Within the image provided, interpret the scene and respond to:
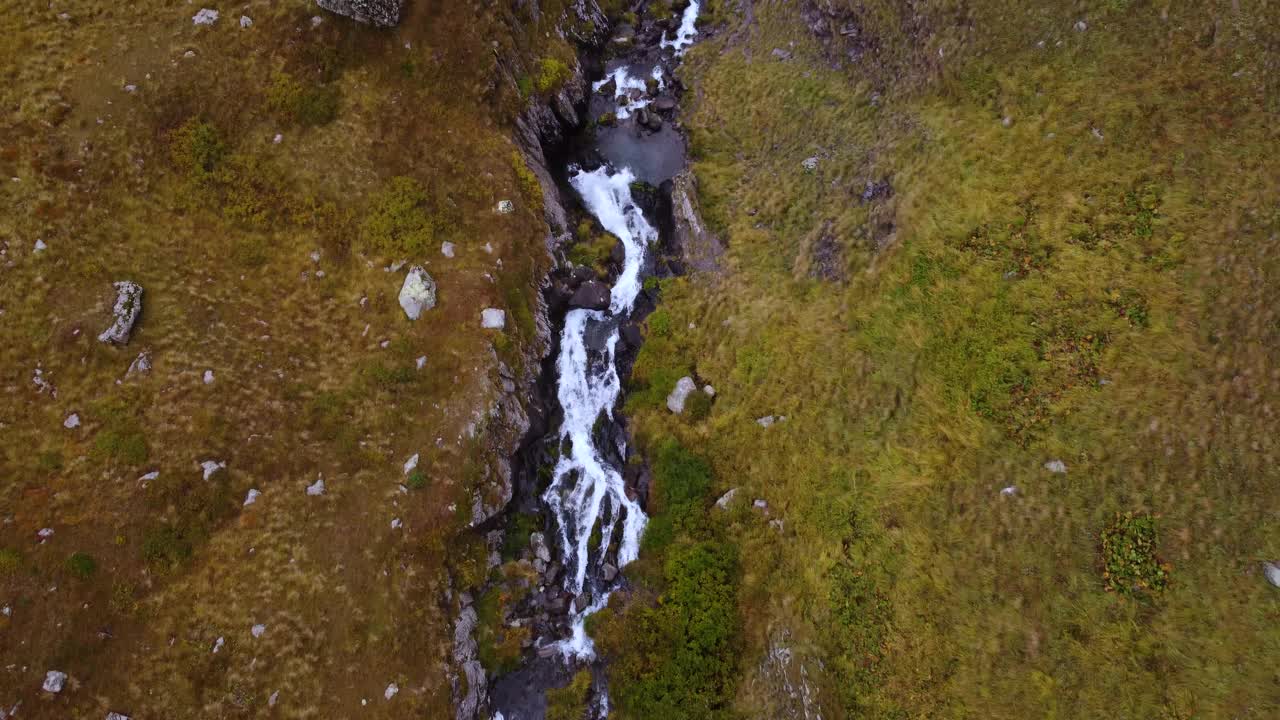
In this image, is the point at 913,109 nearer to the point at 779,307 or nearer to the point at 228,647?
the point at 779,307

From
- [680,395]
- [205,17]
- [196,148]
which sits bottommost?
[680,395]

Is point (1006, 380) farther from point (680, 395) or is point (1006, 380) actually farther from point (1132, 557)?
point (680, 395)

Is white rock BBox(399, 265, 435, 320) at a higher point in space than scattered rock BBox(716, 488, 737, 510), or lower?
higher

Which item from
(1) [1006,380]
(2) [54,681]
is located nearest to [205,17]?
(2) [54,681]

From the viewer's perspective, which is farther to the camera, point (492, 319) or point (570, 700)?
point (492, 319)

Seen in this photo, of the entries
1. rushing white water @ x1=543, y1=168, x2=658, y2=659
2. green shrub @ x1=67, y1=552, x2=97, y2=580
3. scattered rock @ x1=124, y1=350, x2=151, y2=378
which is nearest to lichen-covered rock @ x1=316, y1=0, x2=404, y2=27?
rushing white water @ x1=543, y1=168, x2=658, y2=659

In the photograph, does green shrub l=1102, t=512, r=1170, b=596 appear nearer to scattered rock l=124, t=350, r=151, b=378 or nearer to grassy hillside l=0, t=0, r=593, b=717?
grassy hillside l=0, t=0, r=593, b=717
